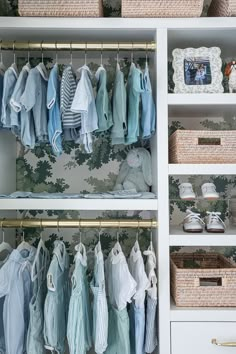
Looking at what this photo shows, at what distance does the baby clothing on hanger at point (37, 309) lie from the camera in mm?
1657

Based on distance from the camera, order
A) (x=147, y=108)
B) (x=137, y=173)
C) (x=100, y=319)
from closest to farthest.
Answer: (x=100, y=319) < (x=147, y=108) < (x=137, y=173)

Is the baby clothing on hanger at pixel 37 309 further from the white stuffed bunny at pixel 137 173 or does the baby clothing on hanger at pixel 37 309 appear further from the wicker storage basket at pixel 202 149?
the wicker storage basket at pixel 202 149

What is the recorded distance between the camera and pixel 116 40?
194 cm

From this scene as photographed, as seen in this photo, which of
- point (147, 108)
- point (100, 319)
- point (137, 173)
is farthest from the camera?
point (137, 173)

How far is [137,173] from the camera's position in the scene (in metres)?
2.10

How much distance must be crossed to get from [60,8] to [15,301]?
4.72ft

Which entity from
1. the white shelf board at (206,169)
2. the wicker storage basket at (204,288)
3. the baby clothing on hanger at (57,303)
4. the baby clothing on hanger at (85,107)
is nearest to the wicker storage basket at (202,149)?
the white shelf board at (206,169)

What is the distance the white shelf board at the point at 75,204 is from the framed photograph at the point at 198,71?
1.99 feet

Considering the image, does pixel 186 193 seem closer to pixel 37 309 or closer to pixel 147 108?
pixel 147 108

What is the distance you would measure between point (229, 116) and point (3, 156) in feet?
4.53

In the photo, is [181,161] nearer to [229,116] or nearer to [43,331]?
[229,116]

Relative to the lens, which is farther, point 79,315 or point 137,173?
point 137,173

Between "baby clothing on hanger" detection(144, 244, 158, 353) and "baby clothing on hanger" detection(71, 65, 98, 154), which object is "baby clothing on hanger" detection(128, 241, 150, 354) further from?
"baby clothing on hanger" detection(71, 65, 98, 154)

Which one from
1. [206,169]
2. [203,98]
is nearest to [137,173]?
[206,169]
